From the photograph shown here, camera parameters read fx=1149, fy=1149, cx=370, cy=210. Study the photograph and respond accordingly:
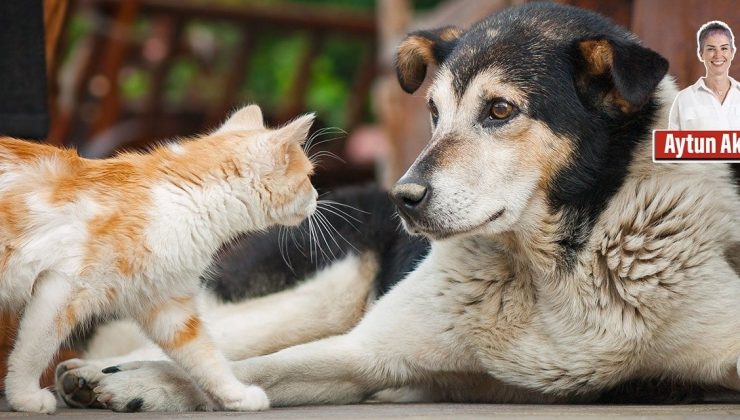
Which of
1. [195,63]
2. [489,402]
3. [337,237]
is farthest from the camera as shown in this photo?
[195,63]

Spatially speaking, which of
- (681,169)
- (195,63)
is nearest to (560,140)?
(681,169)

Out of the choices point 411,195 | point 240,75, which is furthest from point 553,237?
point 240,75

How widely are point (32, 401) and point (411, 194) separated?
1241 mm

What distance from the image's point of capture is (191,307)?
11.5 feet

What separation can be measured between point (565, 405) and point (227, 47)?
32.1 ft

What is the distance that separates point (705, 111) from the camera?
3607 mm

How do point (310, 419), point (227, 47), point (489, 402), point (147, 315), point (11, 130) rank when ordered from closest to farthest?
point (310, 419)
point (147, 315)
point (489, 402)
point (11, 130)
point (227, 47)

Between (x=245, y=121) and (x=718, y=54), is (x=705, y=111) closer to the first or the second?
(x=718, y=54)

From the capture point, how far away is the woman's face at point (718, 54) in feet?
12.0

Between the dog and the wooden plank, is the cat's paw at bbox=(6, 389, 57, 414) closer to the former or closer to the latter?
the dog

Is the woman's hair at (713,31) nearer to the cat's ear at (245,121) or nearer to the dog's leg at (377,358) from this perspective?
the dog's leg at (377,358)

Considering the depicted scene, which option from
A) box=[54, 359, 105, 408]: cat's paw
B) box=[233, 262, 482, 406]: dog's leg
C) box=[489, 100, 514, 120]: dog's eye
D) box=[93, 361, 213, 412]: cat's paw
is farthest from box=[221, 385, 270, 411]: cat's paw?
box=[489, 100, 514, 120]: dog's eye

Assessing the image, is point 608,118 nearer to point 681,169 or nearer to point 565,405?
point 681,169

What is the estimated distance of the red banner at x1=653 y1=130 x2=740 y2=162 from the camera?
3.58 meters
